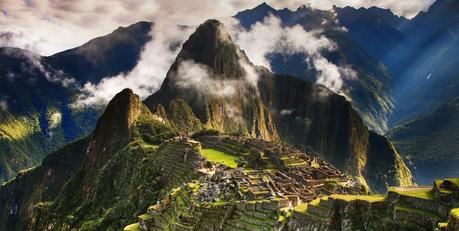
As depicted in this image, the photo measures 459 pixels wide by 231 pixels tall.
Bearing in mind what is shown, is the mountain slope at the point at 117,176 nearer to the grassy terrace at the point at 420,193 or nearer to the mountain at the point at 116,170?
the mountain at the point at 116,170

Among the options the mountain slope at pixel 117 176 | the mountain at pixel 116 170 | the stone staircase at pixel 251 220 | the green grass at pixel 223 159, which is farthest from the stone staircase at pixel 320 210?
the green grass at pixel 223 159

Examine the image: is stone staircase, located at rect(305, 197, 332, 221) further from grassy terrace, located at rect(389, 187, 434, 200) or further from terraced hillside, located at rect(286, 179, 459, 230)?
grassy terrace, located at rect(389, 187, 434, 200)

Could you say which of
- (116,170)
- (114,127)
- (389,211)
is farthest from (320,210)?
(114,127)

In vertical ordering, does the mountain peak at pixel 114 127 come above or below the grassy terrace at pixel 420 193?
above

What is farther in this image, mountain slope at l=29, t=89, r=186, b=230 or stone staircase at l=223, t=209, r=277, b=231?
mountain slope at l=29, t=89, r=186, b=230

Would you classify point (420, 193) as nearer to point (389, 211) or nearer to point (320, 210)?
point (389, 211)

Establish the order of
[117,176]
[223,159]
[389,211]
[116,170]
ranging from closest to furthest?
[389,211] < [223,159] < [117,176] < [116,170]

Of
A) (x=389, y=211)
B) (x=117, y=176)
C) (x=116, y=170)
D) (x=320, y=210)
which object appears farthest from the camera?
(x=116, y=170)

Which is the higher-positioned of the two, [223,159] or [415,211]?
[223,159]

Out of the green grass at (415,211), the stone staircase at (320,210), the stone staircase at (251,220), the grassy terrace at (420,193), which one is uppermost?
the grassy terrace at (420,193)

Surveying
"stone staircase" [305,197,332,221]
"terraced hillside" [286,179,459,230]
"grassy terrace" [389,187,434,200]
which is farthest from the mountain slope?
"grassy terrace" [389,187,434,200]

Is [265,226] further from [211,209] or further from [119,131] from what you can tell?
[119,131]
